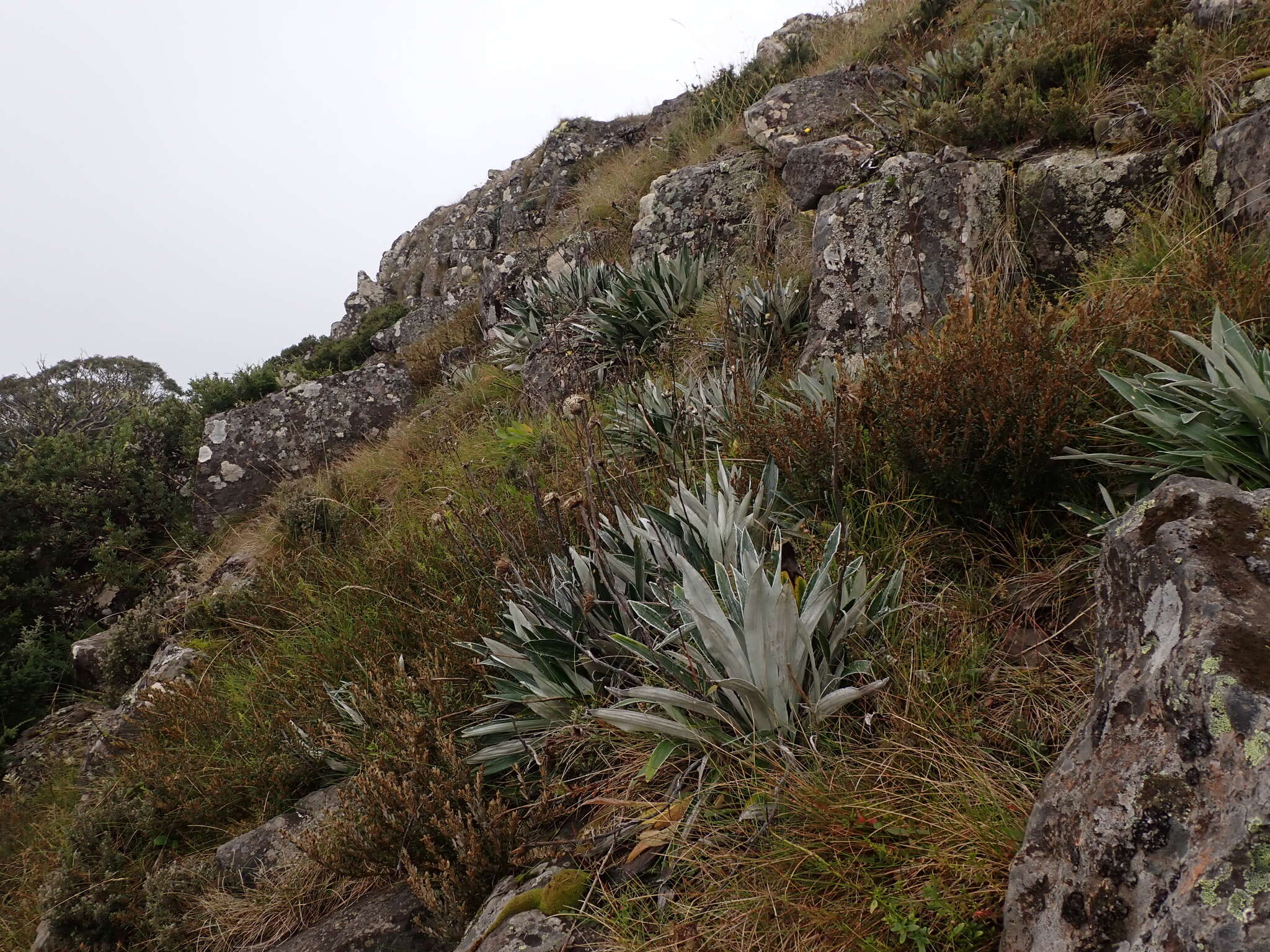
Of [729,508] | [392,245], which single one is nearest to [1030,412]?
[729,508]

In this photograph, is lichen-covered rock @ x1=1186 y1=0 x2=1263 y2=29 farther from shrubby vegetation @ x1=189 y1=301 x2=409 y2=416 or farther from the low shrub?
shrubby vegetation @ x1=189 y1=301 x2=409 y2=416

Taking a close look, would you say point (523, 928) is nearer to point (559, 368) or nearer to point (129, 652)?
point (559, 368)

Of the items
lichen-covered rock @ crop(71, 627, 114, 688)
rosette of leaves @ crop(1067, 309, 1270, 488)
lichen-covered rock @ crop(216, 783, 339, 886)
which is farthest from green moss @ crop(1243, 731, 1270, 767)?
lichen-covered rock @ crop(71, 627, 114, 688)

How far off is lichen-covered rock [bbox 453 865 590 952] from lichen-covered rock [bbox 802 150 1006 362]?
3.30 m

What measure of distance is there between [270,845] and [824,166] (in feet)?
18.4

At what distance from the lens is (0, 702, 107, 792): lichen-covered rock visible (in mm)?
4777

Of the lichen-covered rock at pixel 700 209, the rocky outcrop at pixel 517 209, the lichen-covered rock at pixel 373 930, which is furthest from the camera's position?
the rocky outcrop at pixel 517 209

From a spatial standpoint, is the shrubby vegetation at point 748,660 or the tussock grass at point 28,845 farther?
the tussock grass at point 28,845

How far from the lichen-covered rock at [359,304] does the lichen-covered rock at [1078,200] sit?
1584cm

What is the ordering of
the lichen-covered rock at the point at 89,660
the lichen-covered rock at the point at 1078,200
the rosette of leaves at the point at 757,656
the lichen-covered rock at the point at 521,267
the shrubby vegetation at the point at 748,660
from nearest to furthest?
the shrubby vegetation at the point at 748,660
the rosette of leaves at the point at 757,656
the lichen-covered rock at the point at 1078,200
the lichen-covered rock at the point at 89,660
the lichen-covered rock at the point at 521,267

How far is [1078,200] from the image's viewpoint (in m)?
4.02

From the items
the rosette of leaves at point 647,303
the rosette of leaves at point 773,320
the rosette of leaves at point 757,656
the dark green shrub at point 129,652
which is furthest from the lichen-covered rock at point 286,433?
the rosette of leaves at point 757,656

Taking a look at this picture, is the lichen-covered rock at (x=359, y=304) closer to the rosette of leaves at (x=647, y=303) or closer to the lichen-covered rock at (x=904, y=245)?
the rosette of leaves at (x=647, y=303)

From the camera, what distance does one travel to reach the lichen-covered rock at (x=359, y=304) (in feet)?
56.3
